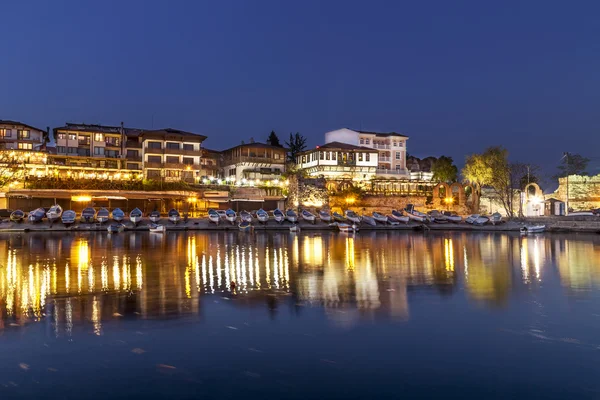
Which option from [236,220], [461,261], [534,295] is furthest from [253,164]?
[534,295]

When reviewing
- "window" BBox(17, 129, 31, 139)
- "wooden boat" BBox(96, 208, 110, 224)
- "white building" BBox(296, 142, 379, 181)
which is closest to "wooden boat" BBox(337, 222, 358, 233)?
"white building" BBox(296, 142, 379, 181)

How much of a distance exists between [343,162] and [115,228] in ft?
121

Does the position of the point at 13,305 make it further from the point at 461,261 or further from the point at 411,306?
the point at 461,261

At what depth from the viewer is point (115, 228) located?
4272 cm

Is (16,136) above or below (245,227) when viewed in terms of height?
above

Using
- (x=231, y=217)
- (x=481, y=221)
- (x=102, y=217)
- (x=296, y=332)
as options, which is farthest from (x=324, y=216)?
(x=296, y=332)

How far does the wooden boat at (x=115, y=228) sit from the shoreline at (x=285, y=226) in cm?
76

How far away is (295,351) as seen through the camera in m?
9.40

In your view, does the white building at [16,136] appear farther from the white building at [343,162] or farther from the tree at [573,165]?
the tree at [573,165]

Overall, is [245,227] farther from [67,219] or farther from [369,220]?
[67,219]

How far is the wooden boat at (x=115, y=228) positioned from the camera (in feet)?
138

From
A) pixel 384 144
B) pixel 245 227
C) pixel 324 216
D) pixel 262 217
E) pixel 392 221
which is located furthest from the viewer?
pixel 384 144

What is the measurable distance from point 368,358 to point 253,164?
6057cm

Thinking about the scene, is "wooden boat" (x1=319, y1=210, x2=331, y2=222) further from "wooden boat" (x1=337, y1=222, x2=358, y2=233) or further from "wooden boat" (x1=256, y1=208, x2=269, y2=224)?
"wooden boat" (x1=256, y1=208, x2=269, y2=224)
